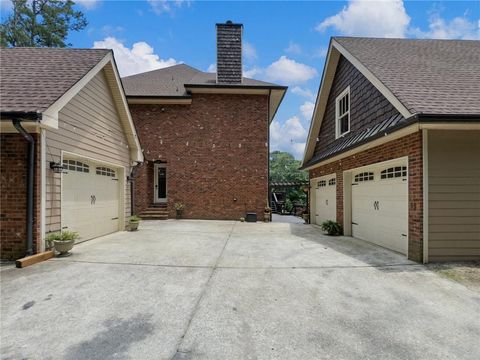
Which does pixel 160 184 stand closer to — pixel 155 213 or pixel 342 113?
pixel 155 213

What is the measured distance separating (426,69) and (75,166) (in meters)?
9.49

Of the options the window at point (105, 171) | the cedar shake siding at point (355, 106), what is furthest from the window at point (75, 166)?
the cedar shake siding at point (355, 106)

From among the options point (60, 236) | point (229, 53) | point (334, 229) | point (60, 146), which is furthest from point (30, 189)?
point (229, 53)

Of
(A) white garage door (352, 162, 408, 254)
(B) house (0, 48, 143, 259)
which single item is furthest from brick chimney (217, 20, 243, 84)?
(A) white garage door (352, 162, 408, 254)

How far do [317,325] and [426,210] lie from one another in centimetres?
378

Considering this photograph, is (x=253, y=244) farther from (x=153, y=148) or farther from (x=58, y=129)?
(x=153, y=148)

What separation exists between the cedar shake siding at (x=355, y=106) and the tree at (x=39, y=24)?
70.8ft

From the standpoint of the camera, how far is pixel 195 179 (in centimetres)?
1330

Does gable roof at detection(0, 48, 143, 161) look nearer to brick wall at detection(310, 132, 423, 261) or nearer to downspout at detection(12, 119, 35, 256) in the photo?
downspout at detection(12, 119, 35, 256)

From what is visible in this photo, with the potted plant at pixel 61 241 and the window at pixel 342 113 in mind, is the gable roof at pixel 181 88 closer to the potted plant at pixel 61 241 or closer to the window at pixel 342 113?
the window at pixel 342 113

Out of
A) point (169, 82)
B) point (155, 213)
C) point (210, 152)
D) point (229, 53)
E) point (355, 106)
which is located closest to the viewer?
point (355, 106)

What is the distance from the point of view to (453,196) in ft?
17.3

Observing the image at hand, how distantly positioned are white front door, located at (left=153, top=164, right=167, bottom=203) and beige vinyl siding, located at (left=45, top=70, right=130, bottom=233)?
381 centimetres

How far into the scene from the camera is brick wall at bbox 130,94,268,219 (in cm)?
1324
